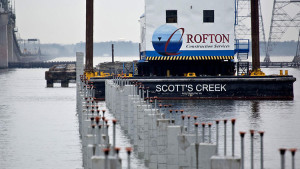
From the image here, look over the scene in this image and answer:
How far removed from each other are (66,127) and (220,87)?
42.3ft

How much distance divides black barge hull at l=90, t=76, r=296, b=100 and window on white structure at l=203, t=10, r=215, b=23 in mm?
3699

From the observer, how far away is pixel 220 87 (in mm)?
37469

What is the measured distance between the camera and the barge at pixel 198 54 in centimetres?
3719

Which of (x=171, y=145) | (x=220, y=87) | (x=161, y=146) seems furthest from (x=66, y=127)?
(x=171, y=145)

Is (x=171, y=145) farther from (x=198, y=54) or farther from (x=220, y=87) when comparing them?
(x=198, y=54)

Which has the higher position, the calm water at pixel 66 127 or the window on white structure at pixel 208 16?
the window on white structure at pixel 208 16

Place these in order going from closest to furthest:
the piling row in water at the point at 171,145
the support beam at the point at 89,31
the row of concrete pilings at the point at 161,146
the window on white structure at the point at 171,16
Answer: the row of concrete pilings at the point at 161,146 < the piling row in water at the point at 171,145 < the window on white structure at the point at 171,16 < the support beam at the point at 89,31

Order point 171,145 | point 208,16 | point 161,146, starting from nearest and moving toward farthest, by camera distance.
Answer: point 171,145
point 161,146
point 208,16

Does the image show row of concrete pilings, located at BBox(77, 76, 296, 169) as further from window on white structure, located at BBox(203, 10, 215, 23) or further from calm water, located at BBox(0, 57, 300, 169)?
window on white structure, located at BBox(203, 10, 215, 23)

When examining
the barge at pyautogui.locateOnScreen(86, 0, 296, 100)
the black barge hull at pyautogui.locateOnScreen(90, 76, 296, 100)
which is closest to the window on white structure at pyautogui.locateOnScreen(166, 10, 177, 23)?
the barge at pyautogui.locateOnScreen(86, 0, 296, 100)

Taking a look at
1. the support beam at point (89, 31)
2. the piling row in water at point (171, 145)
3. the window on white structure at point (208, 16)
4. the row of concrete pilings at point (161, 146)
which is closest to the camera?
the row of concrete pilings at point (161, 146)

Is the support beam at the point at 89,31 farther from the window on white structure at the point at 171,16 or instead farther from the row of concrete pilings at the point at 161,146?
the row of concrete pilings at the point at 161,146

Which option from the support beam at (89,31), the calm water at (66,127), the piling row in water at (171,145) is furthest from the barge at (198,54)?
the piling row in water at (171,145)

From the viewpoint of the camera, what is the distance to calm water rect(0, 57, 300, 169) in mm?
17891
